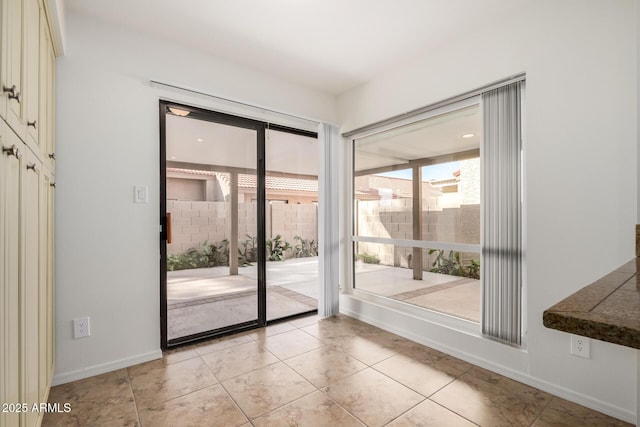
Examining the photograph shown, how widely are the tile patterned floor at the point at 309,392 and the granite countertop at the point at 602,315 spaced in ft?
4.54

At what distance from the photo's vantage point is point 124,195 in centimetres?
232

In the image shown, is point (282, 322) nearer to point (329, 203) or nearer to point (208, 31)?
point (329, 203)

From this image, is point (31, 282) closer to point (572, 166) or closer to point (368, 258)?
point (368, 258)

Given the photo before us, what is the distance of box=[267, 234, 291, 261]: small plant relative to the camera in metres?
3.35

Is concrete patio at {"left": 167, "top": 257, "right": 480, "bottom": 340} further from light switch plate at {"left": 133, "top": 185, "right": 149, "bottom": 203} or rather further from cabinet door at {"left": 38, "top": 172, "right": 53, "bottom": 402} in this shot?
cabinet door at {"left": 38, "top": 172, "right": 53, "bottom": 402}

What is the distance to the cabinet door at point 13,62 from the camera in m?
0.98

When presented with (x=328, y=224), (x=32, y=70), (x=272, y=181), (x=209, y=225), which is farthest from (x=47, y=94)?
(x=328, y=224)

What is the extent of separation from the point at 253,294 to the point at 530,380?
2310mm

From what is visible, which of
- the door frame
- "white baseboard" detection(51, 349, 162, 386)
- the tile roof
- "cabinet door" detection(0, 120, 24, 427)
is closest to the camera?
"cabinet door" detection(0, 120, 24, 427)

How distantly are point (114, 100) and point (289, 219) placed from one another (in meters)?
1.98

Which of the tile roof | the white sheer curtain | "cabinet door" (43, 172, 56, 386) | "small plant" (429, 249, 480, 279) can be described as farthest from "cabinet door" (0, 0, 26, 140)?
"small plant" (429, 249, 480, 279)

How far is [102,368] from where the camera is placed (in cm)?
221

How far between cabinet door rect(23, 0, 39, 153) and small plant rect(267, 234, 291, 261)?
2.09 metres

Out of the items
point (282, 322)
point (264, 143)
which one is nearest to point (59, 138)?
point (264, 143)
